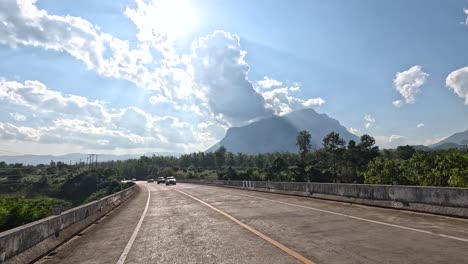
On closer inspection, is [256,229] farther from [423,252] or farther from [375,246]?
[423,252]

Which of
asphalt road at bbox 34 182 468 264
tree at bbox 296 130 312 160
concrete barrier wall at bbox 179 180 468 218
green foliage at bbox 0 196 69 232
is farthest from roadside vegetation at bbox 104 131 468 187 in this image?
green foliage at bbox 0 196 69 232

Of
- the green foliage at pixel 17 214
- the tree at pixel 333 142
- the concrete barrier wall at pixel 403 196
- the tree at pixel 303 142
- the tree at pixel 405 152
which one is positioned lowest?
the green foliage at pixel 17 214

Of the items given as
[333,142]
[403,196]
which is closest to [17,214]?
[403,196]

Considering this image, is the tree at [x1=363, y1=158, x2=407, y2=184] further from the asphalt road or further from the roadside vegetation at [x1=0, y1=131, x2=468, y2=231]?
the asphalt road

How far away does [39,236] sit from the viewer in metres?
9.49

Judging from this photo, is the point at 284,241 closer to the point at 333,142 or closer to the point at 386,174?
the point at 386,174

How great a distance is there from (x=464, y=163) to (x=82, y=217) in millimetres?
43132

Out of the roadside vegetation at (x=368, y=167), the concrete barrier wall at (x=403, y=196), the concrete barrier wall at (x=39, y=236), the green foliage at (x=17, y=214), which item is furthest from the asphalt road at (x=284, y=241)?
the roadside vegetation at (x=368, y=167)

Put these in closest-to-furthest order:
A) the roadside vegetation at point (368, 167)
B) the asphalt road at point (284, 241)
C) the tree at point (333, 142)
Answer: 1. the asphalt road at point (284, 241)
2. the roadside vegetation at point (368, 167)
3. the tree at point (333, 142)

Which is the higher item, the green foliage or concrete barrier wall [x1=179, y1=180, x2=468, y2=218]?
concrete barrier wall [x1=179, y1=180, x2=468, y2=218]

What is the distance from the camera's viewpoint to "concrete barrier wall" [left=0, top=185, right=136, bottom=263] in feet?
25.1

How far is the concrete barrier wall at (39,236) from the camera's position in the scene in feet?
25.1

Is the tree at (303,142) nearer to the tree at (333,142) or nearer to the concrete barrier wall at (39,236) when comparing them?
the tree at (333,142)

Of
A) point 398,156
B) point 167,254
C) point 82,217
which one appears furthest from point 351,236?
point 398,156
